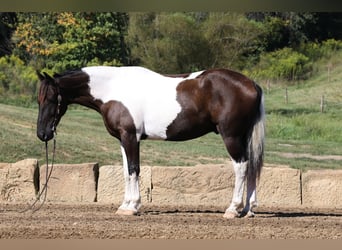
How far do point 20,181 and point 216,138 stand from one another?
125 inches

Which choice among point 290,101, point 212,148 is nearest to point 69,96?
point 212,148

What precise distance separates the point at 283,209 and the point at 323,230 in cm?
212

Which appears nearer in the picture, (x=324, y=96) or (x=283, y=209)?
(x=283, y=209)

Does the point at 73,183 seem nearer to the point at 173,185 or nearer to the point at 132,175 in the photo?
the point at 173,185

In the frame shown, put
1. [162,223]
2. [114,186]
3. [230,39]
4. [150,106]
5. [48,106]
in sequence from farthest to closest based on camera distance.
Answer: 1. [230,39]
2. [114,186]
3. [48,106]
4. [150,106]
5. [162,223]

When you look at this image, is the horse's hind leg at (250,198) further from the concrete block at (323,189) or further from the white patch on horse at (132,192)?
the concrete block at (323,189)

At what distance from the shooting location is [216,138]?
1248 centimetres

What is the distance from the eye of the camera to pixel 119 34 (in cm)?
1270

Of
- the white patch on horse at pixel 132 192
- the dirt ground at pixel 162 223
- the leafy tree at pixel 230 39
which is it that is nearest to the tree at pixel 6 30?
the leafy tree at pixel 230 39

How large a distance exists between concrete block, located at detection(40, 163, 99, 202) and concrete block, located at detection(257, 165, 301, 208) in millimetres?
2059

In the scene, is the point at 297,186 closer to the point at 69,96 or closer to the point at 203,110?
the point at 203,110

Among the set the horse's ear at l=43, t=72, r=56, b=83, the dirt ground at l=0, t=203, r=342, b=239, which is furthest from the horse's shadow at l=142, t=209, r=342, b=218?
the horse's ear at l=43, t=72, r=56, b=83

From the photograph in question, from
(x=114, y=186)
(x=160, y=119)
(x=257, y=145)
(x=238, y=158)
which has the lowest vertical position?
(x=114, y=186)

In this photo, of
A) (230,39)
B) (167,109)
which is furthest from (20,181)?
(230,39)
